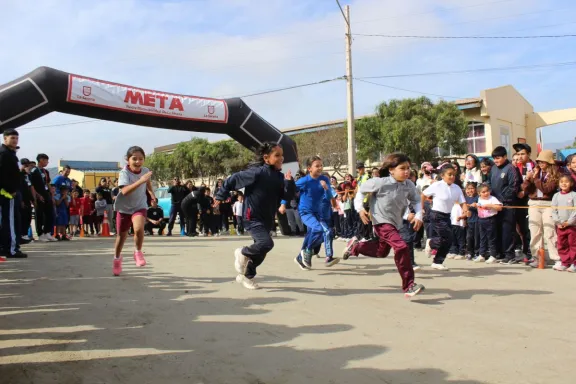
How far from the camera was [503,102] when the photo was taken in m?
40.2

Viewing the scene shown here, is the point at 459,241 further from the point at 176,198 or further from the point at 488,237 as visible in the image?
the point at 176,198

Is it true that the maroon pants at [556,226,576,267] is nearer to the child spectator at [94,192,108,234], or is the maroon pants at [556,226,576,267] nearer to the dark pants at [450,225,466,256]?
the dark pants at [450,225,466,256]

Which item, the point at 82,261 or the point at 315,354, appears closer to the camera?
the point at 315,354

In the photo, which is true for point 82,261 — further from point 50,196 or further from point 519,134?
point 519,134

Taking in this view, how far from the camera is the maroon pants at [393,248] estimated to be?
Answer: 5902mm

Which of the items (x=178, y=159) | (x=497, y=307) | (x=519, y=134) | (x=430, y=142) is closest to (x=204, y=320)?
(x=497, y=307)

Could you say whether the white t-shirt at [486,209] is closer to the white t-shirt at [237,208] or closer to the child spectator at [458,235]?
the child spectator at [458,235]

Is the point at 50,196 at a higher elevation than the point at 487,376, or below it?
higher

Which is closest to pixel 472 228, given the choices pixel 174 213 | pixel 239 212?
pixel 239 212

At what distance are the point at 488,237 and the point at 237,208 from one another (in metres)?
9.87

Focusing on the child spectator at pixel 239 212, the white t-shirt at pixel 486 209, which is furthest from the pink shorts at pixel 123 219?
the child spectator at pixel 239 212

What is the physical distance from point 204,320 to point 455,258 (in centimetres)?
653

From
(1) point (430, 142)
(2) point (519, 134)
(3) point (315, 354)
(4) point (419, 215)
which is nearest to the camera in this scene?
(3) point (315, 354)

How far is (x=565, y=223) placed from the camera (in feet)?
26.3
